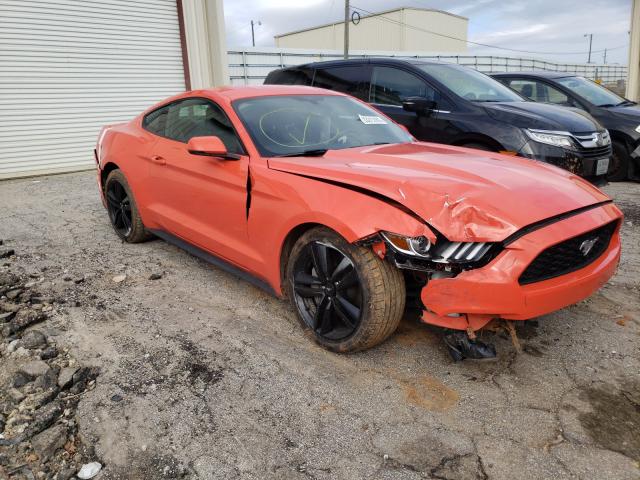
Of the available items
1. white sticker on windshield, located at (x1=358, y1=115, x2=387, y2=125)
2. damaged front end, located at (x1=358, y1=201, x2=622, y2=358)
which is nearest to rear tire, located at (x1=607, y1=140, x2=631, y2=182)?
white sticker on windshield, located at (x1=358, y1=115, x2=387, y2=125)

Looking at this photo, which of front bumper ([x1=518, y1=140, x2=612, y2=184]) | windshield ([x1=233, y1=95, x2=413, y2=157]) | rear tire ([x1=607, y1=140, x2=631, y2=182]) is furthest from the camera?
rear tire ([x1=607, y1=140, x2=631, y2=182])

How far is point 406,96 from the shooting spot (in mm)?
5988

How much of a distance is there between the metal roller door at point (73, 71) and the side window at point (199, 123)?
7051mm

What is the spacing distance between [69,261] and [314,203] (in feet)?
9.33

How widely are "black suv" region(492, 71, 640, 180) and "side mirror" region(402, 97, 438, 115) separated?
2.80m

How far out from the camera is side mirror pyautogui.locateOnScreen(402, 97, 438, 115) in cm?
550

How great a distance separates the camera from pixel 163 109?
4422mm

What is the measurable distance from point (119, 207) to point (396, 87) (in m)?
3.50

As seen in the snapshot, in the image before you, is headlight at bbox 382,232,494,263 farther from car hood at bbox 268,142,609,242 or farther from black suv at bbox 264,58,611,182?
black suv at bbox 264,58,611,182

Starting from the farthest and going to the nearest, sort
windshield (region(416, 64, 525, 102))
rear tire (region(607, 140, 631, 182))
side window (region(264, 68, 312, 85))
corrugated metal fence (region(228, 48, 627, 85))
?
corrugated metal fence (region(228, 48, 627, 85)) → rear tire (region(607, 140, 631, 182)) → side window (region(264, 68, 312, 85)) → windshield (region(416, 64, 525, 102))

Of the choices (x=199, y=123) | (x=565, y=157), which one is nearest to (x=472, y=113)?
(x=565, y=157)

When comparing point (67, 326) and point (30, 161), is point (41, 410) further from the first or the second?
point (30, 161)

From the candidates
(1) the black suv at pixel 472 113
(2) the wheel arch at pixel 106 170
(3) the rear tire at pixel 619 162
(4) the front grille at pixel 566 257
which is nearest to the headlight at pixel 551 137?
(1) the black suv at pixel 472 113

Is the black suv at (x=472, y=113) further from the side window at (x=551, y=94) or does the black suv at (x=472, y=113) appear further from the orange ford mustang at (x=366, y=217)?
Result: the side window at (x=551, y=94)
